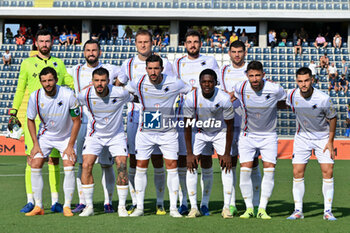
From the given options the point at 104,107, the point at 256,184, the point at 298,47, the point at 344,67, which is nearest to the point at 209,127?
the point at 256,184

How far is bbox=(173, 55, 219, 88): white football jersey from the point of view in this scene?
25.3 feet

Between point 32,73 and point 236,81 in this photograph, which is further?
point 32,73

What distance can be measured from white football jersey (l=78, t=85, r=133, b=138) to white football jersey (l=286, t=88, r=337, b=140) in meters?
2.08

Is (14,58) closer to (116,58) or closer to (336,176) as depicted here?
(116,58)

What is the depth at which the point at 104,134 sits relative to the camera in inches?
285

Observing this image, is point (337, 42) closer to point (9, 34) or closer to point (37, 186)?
point (9, 34)

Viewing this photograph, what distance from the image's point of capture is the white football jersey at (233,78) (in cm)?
763

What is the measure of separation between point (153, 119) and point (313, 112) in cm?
196

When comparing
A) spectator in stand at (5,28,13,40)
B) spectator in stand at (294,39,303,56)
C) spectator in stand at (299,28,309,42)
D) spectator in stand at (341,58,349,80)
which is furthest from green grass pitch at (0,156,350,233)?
spectator in stand at (5,28,13,40)

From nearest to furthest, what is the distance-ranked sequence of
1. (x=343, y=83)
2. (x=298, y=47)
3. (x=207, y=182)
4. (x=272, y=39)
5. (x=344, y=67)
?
1. (x=207, y=182)
2. (x=343, y=83)
3. (x=344, y=67)
4. (x=298, y=47)
5. (x=272, y=39)

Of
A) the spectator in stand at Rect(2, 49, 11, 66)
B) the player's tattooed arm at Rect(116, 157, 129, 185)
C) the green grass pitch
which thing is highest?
the spectator in stand at Rect(2, 49, 11, 66)

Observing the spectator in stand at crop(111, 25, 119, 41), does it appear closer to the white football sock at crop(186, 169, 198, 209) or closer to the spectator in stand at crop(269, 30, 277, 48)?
the spectator in stand at crop(269, 30, 277, 48)

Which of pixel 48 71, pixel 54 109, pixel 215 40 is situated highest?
pixel 215 40

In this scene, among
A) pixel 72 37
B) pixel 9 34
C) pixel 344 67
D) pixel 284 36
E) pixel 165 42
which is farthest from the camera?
pixel 9 34
